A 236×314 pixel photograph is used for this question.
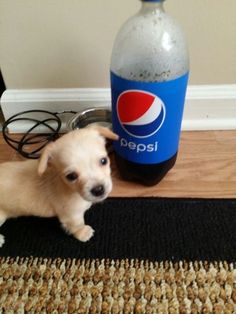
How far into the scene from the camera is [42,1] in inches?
41.8

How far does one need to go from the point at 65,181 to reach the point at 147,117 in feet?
1.01

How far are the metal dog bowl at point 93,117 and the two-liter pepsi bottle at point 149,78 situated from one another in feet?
1.09

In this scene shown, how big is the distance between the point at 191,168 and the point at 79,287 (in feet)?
2.01

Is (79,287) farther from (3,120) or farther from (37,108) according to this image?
(3,120)

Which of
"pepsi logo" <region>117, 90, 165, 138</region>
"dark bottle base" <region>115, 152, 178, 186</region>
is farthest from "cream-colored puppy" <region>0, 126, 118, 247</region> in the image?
"dark bottle base" <region>115, 152, 178, 186</region>

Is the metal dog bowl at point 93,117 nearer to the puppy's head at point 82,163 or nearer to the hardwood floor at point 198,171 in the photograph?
the hardwood floor at point 198,171

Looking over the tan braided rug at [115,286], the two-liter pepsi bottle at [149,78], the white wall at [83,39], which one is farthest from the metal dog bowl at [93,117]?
the tan braided rug at [115,286]

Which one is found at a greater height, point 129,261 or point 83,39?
point 83,39

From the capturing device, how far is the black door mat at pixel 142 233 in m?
0.89

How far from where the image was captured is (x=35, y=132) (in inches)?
53.2

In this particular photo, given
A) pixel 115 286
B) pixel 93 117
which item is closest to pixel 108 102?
pixel 93 117

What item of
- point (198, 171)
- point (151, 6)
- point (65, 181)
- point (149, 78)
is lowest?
point (198, 171)

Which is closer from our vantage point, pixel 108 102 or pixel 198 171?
pixel 198 171

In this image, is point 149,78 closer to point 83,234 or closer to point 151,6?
point 151,6
